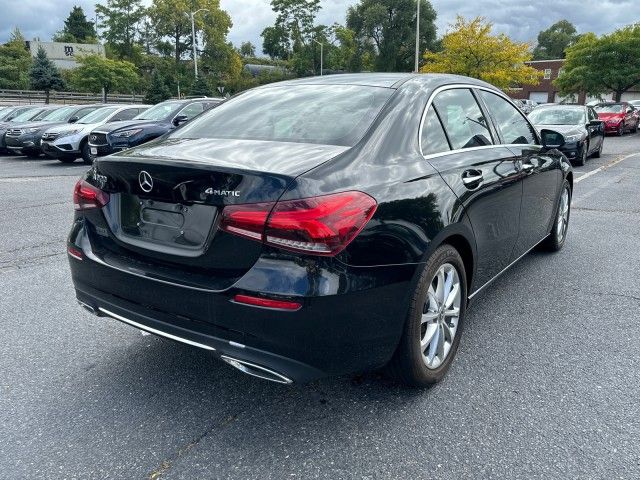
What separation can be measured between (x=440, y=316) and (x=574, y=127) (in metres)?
12.0

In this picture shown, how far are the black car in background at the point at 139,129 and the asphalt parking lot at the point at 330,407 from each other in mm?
9977

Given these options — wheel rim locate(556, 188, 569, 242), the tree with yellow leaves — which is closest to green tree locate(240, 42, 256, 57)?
the tree with yellow leaves

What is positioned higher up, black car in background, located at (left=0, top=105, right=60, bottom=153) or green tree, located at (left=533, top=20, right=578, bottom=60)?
green tree, located at (left=533, top=20, right=578, bottom=60)

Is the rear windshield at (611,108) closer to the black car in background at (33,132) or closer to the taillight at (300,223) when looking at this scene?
the black car in background at (33,132)

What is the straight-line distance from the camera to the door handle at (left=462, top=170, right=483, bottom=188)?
2.99 metres

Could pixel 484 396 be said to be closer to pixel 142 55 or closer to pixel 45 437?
pixel 45 437

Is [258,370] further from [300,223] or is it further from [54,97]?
[54,97]

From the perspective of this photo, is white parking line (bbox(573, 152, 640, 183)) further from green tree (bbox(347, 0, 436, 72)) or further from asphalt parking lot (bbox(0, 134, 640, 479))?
green tree (bbox(347, 0, 436, 72))

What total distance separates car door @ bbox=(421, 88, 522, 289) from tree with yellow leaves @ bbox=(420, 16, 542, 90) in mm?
31575

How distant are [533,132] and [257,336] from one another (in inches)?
131

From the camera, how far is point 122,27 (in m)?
72.4

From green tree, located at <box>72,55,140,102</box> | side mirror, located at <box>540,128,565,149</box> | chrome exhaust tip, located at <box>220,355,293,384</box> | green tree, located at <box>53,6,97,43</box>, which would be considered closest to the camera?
chrome exhaust tip, located at <box>220,355,293,384</box>

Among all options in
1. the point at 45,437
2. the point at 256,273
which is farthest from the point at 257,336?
the point at 45,437

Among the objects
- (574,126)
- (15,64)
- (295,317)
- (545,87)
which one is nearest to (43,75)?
(15,64)
